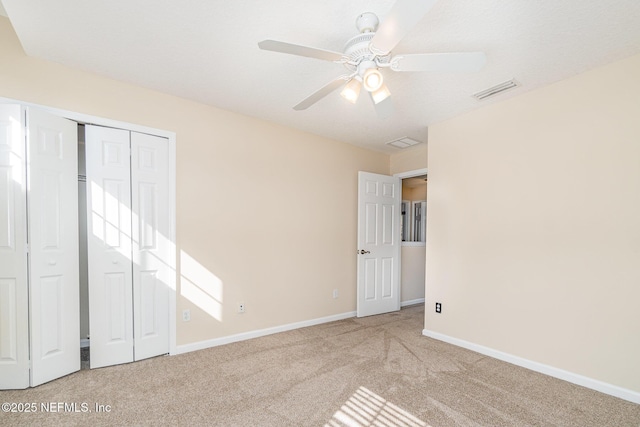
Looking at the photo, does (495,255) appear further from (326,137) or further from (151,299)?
(151,299)

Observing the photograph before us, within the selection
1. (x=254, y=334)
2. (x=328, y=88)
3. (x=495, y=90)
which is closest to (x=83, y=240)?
(x=254, y=334)

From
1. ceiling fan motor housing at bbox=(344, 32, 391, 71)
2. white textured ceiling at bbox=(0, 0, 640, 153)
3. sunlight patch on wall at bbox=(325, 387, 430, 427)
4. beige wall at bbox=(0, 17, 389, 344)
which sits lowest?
sunlight patch on wall at bbox=(325, 387, 430, 427)

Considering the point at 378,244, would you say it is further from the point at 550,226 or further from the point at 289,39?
the point at 289,39

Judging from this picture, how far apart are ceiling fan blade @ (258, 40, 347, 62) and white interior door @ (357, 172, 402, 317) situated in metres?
2.61

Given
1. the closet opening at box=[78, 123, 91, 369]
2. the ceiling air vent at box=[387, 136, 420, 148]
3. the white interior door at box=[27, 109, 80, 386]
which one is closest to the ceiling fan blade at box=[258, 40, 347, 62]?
the white interior door at box=[27, 109, 80, 386]

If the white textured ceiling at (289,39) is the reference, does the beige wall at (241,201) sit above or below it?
below

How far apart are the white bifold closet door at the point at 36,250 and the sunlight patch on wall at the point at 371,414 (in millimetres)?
2203

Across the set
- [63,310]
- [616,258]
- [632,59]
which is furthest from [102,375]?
[632,59]

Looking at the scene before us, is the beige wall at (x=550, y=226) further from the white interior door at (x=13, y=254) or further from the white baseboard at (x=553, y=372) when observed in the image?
the white interior door at (x=13, y=254)

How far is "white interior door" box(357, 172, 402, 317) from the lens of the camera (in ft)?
13.8

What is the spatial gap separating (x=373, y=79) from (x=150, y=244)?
2.43m

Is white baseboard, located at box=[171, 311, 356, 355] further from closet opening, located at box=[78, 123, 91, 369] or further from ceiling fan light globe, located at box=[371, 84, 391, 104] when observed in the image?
ceiling fan light globe, located at box=[371, 84, 391, 104]

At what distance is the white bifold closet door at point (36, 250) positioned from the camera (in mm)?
2141

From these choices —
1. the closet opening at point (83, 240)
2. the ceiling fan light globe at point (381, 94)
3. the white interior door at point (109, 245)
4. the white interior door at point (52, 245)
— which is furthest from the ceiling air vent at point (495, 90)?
the closet opening at point (83, 240)
